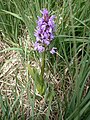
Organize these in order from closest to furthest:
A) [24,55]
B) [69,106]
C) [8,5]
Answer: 1. [69,106]
2. [24,55]
3. [8,5]

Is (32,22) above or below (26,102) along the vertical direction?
above

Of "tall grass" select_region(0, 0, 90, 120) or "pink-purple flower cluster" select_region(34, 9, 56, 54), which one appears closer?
"pink-purple flower cluster" select_region(34, 9, 56, 54)

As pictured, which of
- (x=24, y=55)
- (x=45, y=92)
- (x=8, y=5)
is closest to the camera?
(x=45, y=92)

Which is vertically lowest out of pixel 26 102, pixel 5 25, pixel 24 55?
pixel 26 102

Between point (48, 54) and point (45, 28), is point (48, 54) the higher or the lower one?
the lower one

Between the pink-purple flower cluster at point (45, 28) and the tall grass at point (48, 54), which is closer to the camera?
the pink-purple flower cluster at point (45, 28)

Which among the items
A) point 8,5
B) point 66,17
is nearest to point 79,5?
point 66,17

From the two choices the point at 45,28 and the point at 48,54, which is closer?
the point at 45,28

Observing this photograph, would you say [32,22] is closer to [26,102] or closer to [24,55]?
[24,55]

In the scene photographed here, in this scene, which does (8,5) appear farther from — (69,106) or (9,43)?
(69,106)

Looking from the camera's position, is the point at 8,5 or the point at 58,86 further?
the point at 8,5
